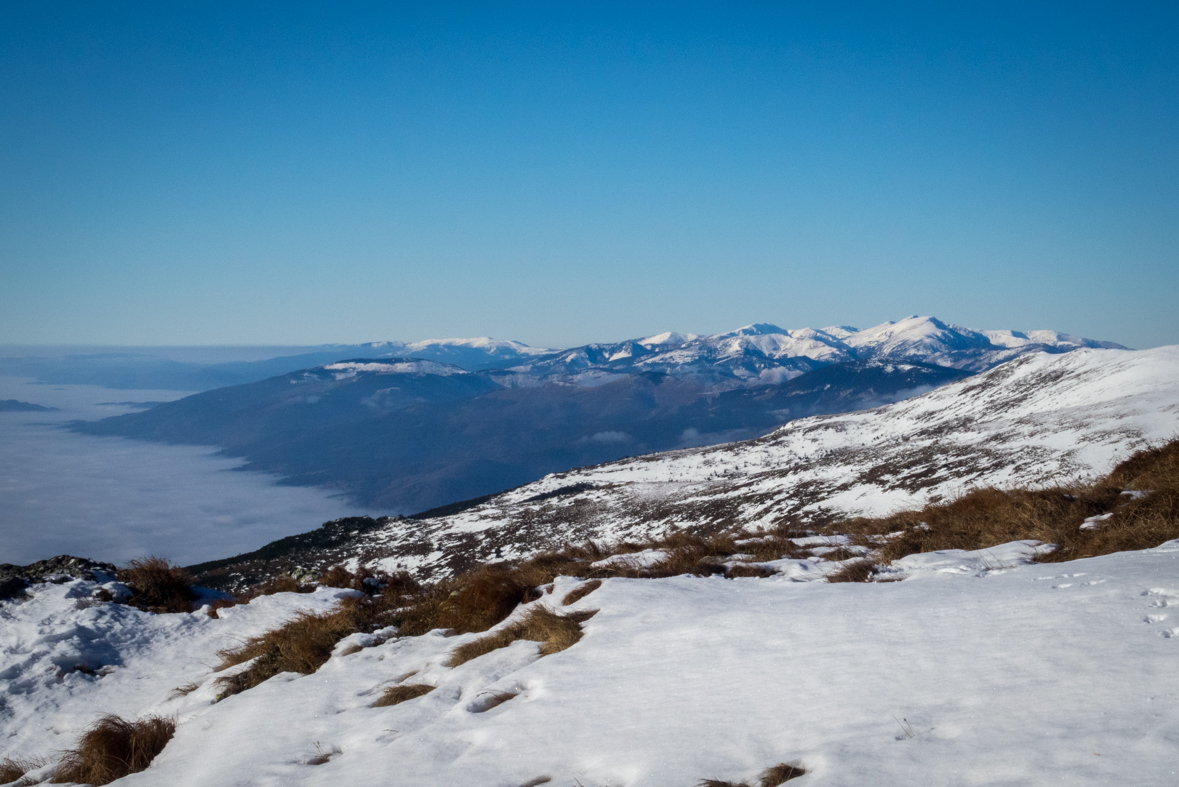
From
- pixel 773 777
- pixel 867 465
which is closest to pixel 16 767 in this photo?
pixel 773 777

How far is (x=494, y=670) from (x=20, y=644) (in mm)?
7255

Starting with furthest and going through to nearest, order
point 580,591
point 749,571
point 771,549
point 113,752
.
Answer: point 771,549 < point 749,571 < point 580,591 < point 113,752

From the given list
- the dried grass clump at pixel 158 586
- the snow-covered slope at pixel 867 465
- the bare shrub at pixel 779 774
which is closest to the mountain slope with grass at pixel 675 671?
the bare shrub at pixel 779 774

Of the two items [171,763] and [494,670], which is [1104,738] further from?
[171,763]

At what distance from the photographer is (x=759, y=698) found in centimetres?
359

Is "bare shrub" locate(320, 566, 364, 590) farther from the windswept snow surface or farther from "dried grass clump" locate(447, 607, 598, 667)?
"dried grass clump" locate(447, 607, 598, 667)

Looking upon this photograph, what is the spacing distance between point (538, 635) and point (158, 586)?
26.6ft

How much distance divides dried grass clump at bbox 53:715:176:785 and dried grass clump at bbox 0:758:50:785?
0.47 m

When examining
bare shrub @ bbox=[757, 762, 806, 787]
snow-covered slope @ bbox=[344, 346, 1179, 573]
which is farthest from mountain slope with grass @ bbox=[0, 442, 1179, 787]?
snow-covered slope @ bbox=[344, 346, 1179, 573]

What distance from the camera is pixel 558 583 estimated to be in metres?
7.25

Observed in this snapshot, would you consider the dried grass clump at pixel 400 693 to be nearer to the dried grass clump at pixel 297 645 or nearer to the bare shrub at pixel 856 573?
the dried grass clump at pixel 297 645

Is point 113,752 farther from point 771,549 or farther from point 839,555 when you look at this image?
point 839,555

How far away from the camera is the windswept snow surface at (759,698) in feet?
8.97

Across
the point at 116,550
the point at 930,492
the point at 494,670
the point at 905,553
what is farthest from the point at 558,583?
the point at 116,550
